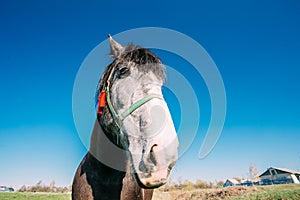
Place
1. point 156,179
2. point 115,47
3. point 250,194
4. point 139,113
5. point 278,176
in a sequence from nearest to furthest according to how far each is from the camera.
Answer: point 156,179
point 139,113
point 115,47
point 250,194
point 278,176

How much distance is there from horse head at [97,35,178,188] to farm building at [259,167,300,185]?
85.2 m

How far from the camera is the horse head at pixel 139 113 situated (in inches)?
91.7

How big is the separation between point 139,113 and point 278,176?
94980 mm

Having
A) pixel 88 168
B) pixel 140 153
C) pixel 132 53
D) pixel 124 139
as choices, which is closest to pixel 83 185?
pixel 88 168

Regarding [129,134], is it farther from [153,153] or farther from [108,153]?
[108,153]

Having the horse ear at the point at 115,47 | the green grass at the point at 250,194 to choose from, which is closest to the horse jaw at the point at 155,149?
the horse ear at the point at 115,47

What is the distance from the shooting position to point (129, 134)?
2789 millimetres

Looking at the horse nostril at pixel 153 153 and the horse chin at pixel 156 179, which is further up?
the horse nostril at pixel 153 153

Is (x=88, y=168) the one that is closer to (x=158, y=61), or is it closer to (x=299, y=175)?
(x=158, y=61)

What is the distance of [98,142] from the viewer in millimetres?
3693

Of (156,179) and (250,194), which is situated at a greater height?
(156,179)

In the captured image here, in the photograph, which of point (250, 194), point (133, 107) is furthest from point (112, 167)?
point (250, 194)

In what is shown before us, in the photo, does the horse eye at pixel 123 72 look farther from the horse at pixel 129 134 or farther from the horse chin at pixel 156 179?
the horse chin at pixel 156 179

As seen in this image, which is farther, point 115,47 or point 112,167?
point 115,47
